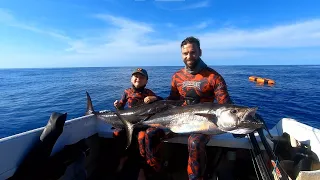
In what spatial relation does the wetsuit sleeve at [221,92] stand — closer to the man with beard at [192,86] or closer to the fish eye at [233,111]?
the man with beard at [192,86]

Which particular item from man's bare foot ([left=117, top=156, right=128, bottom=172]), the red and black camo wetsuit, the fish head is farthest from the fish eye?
man's bare foot ([left=117, top=156, right=128, bottom=172])

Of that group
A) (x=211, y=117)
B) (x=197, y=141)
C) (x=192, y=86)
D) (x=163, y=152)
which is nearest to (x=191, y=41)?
(x=192, y=86)

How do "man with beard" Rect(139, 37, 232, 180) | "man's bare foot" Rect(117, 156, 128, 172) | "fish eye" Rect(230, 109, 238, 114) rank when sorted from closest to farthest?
"fish eye" Rect(230, 109, 238, 114) → "man with beard" Rect(139, 37, 232, 180) → "man's bare foot" Rect(117, 156, 128, 172)

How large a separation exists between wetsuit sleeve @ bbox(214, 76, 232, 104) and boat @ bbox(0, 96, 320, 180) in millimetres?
797

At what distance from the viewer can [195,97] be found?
4.98 metres

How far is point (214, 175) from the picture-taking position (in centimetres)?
471

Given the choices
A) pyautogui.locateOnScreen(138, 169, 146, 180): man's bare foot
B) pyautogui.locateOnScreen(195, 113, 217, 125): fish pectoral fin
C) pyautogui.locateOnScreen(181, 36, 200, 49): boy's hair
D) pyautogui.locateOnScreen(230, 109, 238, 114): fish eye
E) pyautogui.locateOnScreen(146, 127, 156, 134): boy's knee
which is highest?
pyautogui.locateOnScreen(181, 36, 200, 49): boy's hair

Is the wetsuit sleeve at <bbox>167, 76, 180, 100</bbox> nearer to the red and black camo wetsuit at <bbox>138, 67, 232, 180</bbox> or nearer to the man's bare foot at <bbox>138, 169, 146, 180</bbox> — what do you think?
the red and black camo wetsuit at <bbox>138, 67, 232, 180</bbox>

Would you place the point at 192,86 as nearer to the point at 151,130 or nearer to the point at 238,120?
the point at 151,130

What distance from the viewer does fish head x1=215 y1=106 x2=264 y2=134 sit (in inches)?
140

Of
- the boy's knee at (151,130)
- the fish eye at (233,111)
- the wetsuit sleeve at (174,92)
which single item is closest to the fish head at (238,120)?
the fish eye at (233,111)

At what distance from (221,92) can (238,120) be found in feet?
3.47

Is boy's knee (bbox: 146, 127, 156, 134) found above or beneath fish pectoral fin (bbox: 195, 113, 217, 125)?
beneath

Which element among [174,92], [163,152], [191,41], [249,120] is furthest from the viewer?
[174,92]
